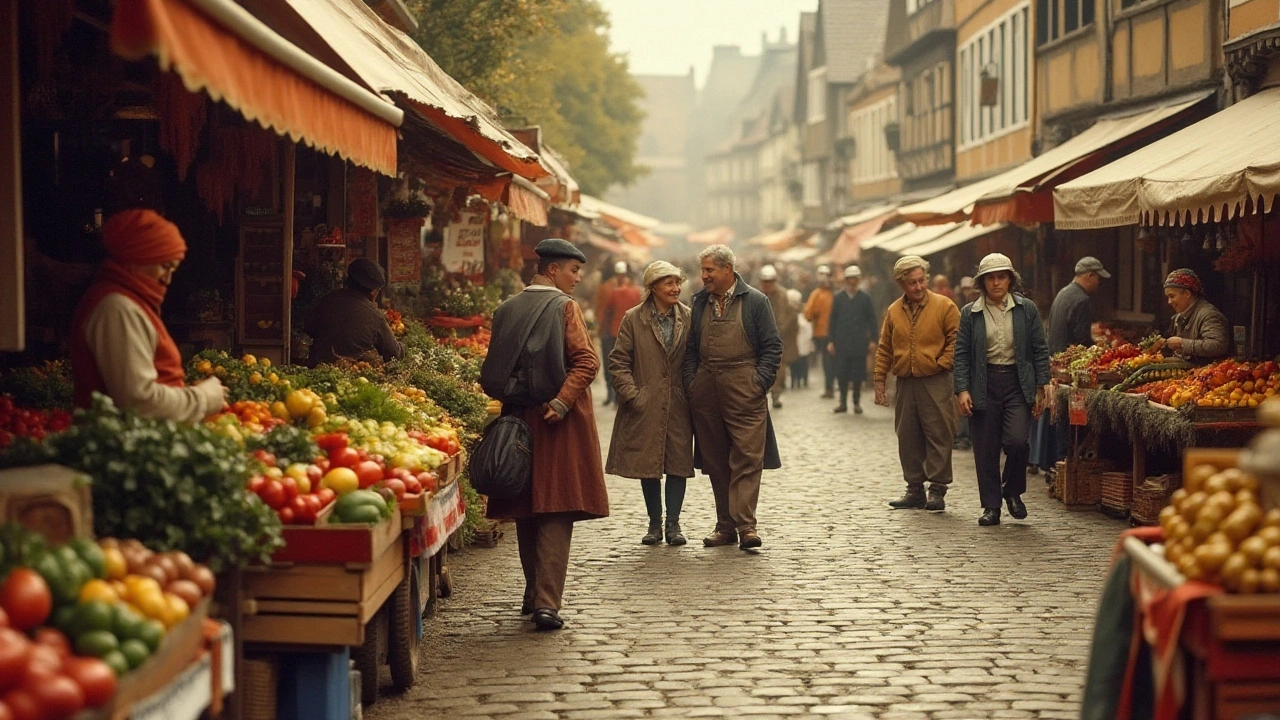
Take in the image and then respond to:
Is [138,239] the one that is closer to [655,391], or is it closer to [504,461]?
[504,461]

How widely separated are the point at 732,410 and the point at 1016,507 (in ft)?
8.77

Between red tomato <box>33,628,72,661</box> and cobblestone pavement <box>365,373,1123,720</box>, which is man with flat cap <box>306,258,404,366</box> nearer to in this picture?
cobblestone pavement <box>365,373,1123,720</box>

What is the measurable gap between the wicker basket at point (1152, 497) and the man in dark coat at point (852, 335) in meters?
10.7

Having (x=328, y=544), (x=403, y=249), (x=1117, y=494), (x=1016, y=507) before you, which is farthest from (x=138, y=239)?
(x=403, y=249)

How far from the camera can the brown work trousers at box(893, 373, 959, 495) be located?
501 inches

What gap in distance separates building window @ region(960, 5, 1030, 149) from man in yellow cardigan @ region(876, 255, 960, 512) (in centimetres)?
1400

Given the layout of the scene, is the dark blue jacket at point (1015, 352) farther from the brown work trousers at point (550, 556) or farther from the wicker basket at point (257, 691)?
the wicker basket at point (257, 691)

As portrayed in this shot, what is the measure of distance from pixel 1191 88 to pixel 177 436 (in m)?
14.5

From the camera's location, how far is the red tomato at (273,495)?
6109mm

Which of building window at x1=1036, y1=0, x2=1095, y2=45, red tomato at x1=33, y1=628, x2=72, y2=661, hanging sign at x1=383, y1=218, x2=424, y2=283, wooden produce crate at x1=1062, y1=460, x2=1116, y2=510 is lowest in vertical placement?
wooden produce crate at x1=1062, y1=460, x2=1116, y2=510

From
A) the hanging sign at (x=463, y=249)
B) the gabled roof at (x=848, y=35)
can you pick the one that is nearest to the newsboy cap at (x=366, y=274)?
the hanging sign at (x=463, y=249)

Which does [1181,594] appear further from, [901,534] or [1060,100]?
[1060,100]

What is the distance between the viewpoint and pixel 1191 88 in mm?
17359

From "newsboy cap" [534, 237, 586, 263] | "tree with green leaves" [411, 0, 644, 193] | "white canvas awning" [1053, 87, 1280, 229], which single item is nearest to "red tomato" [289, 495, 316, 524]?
"newsboy cap" [534, 237, 586, 263]
